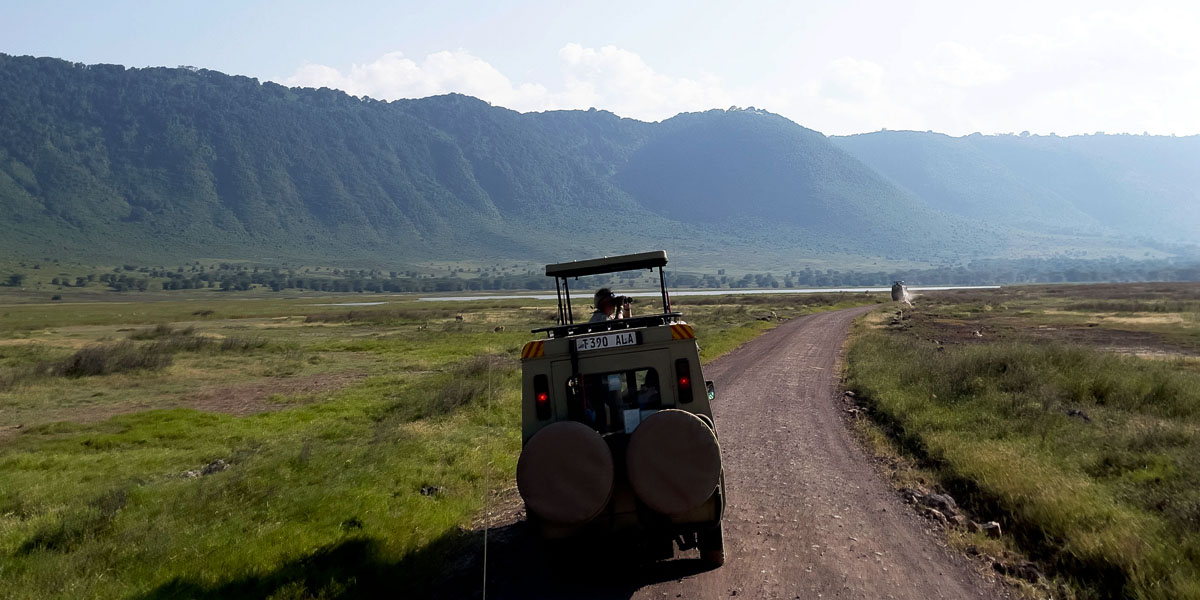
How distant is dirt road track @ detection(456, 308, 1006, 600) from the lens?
7395mm

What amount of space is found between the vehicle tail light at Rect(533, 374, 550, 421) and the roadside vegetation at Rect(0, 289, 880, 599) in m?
2.17

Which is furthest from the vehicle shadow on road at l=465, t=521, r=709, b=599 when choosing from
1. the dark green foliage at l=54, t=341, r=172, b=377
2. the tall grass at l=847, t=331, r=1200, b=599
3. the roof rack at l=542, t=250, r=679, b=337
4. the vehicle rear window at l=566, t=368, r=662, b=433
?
the dark green foliage at l=54, t=341, r=172, b=377

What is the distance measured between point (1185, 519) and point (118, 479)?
54.3ft

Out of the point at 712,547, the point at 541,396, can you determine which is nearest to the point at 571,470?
the point at 541,396

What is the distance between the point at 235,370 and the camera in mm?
35094

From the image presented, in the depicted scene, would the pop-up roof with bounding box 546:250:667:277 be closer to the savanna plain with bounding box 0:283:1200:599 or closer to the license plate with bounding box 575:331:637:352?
the license plate with bounding box 575:331:637:352

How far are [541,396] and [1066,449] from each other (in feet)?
29.4

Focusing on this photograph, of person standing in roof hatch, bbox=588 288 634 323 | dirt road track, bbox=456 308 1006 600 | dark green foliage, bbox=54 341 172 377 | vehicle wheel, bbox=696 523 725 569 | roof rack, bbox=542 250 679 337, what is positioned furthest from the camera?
dark green foliage, bbox=54 341 172 377

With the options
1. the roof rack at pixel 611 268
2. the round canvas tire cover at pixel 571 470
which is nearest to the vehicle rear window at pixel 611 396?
the roof rack at pixel 611 268

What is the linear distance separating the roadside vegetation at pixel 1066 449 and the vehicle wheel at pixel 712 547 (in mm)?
2968

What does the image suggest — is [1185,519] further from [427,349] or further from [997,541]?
[427,349]

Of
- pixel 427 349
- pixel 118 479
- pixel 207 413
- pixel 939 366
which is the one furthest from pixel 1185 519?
pixel 427 349

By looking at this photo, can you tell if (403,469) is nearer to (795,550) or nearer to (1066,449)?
(795,550)

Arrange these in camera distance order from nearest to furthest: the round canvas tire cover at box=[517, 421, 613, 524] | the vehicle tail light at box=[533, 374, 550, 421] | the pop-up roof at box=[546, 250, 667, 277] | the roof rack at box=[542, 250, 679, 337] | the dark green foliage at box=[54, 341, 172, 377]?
the round canvas tire cover at box=[517, 421, 613, 524] < the vehicle tail light at box=[533, 374, 550, 421] < the roof rack at box=[542, 250, 679, 337] < the pop-up roof at box=[546, 250, 667, 277] < the dark green foliage at box=[54, 341, 172, 377]
